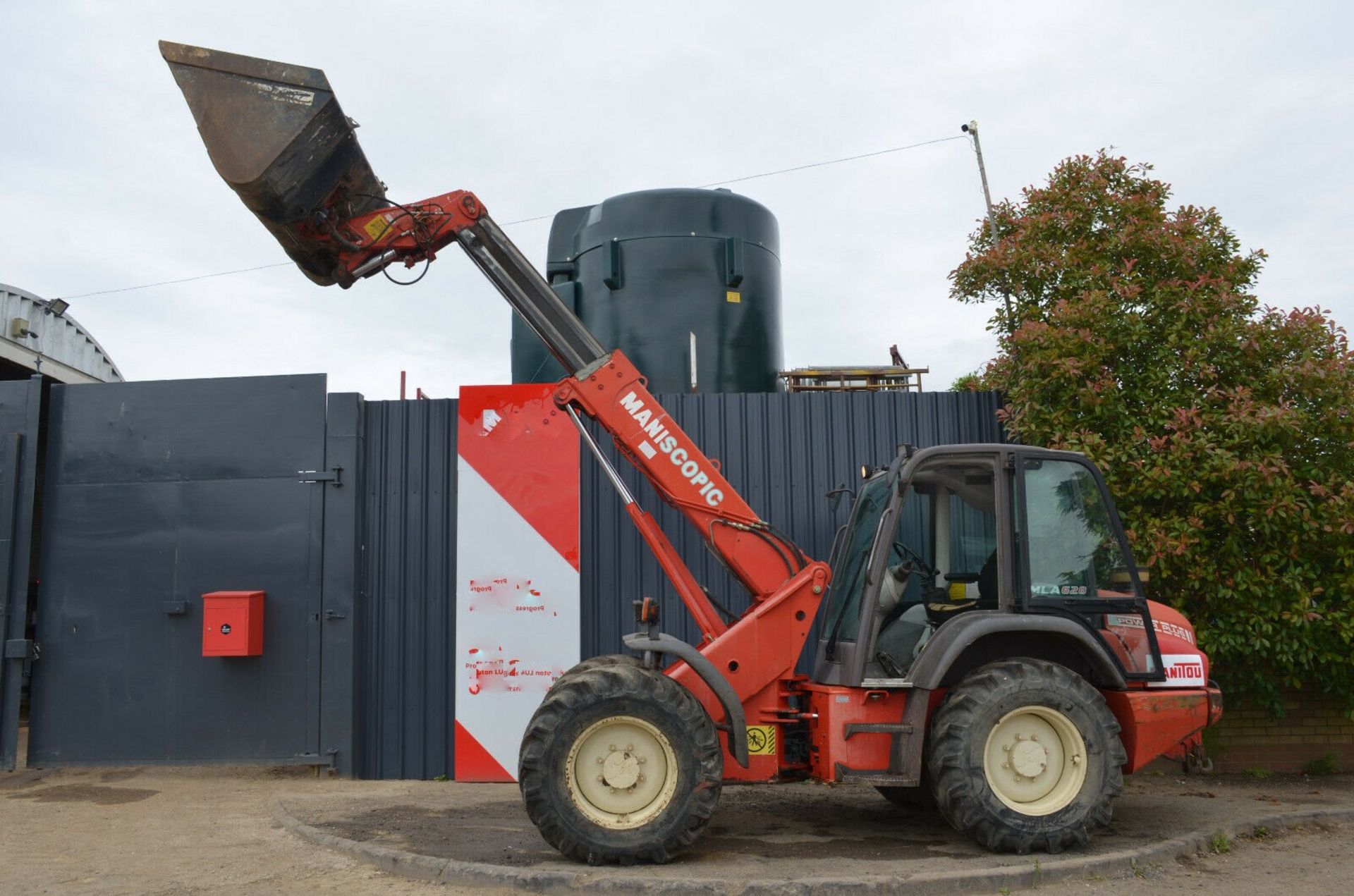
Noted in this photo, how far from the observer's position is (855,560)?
6.52 m

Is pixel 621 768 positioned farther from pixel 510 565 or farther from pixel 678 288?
pixel 678 288

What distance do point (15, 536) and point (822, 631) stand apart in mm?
7049

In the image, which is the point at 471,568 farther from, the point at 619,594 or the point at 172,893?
the point at 172,893

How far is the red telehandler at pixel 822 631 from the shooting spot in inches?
225

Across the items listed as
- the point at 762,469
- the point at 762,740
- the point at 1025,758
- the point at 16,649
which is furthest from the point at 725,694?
the point at 16,649

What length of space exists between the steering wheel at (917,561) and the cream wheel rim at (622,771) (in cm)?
190

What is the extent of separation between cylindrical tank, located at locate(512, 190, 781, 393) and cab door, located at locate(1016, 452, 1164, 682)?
4.42m

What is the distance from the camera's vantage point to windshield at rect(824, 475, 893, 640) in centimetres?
631

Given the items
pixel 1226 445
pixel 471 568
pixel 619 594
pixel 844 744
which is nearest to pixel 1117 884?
pixel 844 744

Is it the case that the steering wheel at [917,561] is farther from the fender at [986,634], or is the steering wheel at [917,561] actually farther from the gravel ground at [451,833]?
the gravel ground at [451,833]

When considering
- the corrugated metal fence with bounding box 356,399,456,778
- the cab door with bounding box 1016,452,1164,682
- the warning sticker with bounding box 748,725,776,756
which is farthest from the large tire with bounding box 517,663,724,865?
the corrugated metal fence with bounding box 356,399,456,778

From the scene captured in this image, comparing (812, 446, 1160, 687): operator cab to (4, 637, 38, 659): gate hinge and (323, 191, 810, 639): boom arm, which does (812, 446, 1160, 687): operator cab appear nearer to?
(323, 191, 810, 639): boom arm

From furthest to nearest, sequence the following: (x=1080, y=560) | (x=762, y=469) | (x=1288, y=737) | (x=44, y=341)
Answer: (x=44, y=341) < (x=762, y=469) < (x=1288, y=737) < (x=1080, y=560)

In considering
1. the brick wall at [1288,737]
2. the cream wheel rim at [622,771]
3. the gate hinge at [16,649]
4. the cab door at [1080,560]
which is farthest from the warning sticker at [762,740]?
the gate hinge at [16,649]
